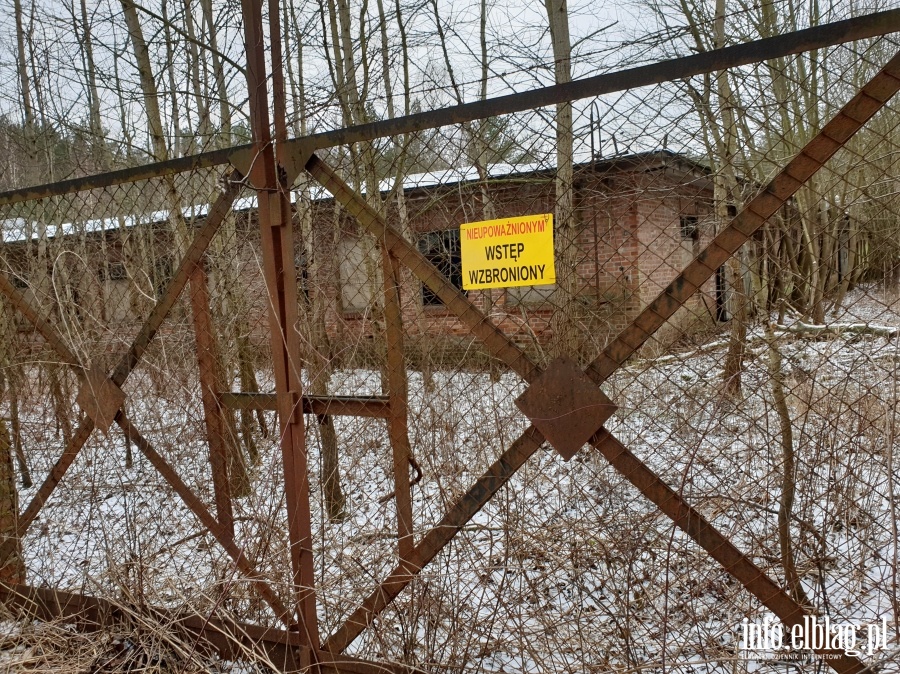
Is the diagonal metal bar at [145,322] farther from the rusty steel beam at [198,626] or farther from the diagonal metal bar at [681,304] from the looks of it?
the diagonal metal bar at [681,304]

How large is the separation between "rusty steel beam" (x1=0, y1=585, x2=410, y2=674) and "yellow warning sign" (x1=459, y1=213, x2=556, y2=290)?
161 cm

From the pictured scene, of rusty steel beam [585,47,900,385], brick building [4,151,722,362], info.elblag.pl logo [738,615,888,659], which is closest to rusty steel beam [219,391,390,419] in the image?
brick building [4,151,722,362]

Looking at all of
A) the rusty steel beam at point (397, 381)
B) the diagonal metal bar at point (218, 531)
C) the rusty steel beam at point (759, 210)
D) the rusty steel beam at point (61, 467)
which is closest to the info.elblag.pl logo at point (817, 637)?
the rusty steel beam at point (759, 210)

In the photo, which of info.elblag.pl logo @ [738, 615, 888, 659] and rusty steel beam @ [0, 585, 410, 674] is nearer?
info.elblag.pl logo @ [738, 615, 888, 659]

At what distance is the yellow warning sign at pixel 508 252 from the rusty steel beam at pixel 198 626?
63.4 inches

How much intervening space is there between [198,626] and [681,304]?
8.64ft

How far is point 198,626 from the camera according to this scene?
3084 millimetres

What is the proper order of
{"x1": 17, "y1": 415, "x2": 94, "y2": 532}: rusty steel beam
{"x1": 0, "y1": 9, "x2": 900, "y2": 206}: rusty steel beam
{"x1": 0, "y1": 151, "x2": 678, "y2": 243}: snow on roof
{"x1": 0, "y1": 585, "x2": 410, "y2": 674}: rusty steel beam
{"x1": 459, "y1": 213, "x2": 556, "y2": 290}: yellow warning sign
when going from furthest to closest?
{"x1": 17, "y1": 415, "x2": 94, "y2": 532}: rusty steel beam, {"x1": 0, "y1": 585, "x2": 410, "y2": 674}: rusty steel beam, {"x1": 0, "y1": 151, "x2": 678, "y2": 243}: snow on roof, {"x1": 459, "y1": 213, "x2": 556, "y2": 290}: yellow warning sign, {"x1": 0, "y1": 9, "x2": 900, "y2": 206}: rusty steel beam

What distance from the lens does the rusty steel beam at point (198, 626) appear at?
2.75m

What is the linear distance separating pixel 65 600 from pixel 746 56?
13.1 feet

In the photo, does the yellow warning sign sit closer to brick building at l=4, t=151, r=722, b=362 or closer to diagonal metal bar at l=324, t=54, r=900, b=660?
brick building at l=4, t=151, r=722, b=362

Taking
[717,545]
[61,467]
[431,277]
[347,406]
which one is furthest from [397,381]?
[61,467]

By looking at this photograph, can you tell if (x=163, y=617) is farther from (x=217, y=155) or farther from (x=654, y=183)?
(x=654, y=183)

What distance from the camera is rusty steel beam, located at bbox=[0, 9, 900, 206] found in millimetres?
1867
